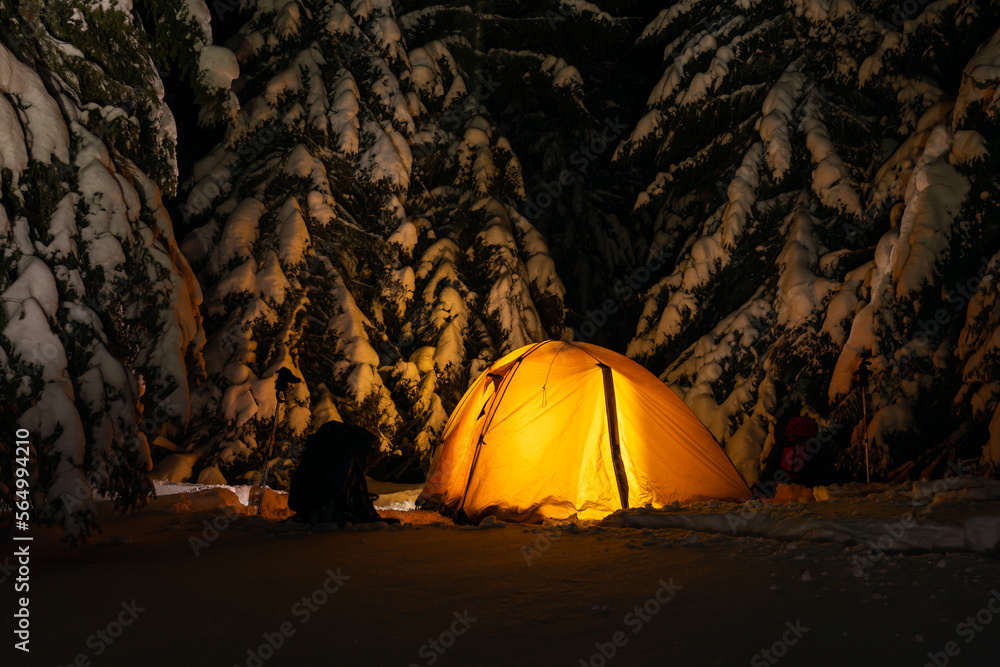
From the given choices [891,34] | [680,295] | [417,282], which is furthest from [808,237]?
[417,282]

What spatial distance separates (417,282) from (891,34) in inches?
336

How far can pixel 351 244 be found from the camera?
11531mm

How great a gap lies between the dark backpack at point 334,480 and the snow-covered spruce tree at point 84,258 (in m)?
1.22

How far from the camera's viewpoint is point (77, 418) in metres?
4.23

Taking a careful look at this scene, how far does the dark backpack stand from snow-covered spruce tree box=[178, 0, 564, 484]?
400 centimetres

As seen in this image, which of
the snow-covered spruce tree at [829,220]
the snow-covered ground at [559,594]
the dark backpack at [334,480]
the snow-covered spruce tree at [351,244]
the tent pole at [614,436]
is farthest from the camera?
the snow-covered spruce tree at [351,244]

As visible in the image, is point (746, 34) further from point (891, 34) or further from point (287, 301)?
point (287, 301)

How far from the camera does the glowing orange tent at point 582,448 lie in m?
7.12

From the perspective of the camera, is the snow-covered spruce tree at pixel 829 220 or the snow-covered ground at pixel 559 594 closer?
the snow-covered ground at pixel 559 594

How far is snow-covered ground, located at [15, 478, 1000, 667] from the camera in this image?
2.65 m

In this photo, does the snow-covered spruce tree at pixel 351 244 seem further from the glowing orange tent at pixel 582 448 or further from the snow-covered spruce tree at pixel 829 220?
the glowing orange tent at pixel 582 448

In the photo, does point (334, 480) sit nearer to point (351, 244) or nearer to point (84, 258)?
point (84, 258)

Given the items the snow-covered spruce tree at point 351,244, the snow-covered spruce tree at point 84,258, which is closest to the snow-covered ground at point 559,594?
the snow-covered spruce tree at point 84,258

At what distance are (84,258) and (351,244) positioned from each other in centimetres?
684
